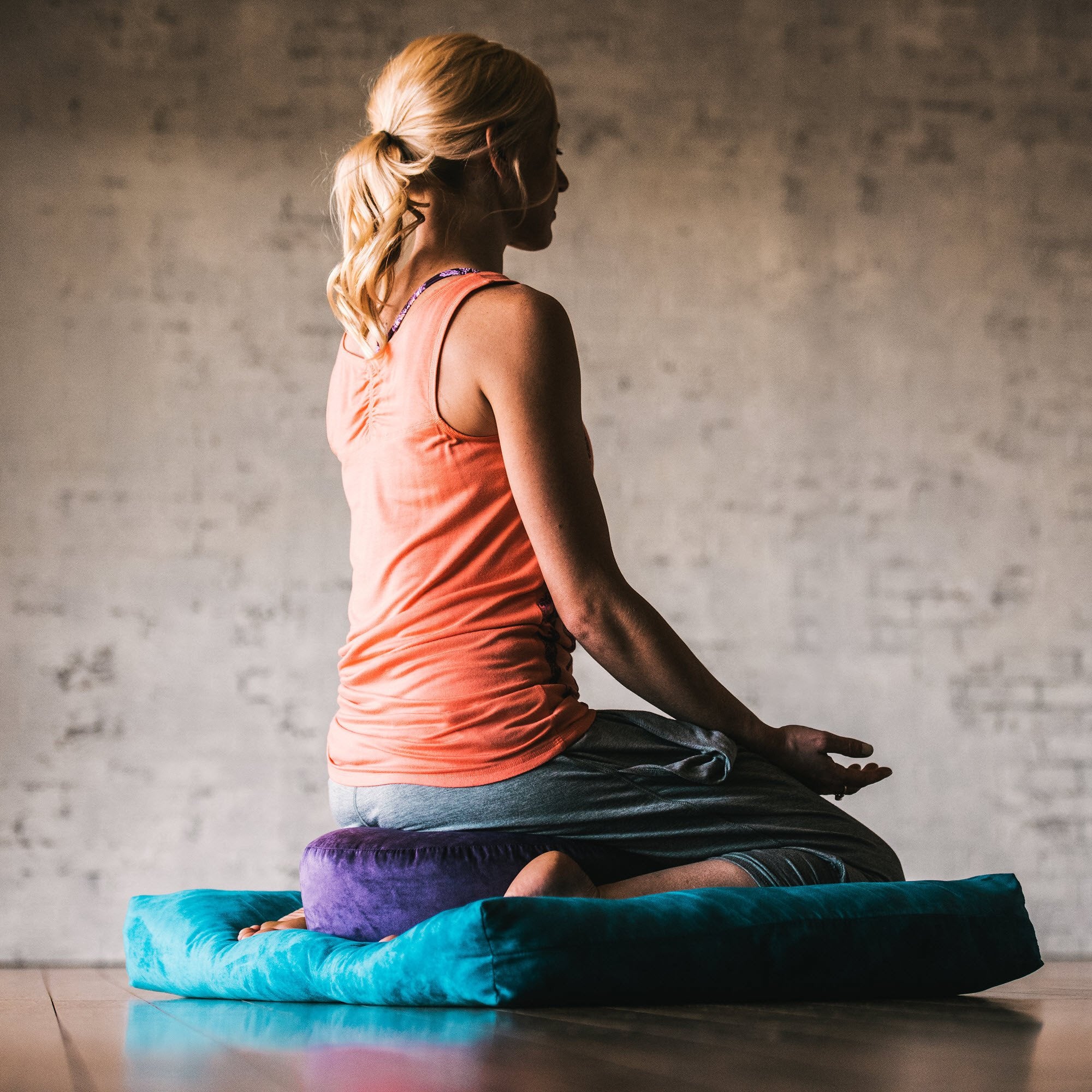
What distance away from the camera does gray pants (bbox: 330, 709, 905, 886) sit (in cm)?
146

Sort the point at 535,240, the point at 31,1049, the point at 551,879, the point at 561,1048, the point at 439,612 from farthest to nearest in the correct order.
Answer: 1. the point at 535,240
2. the point at 439,612
3. the point at 551,879
4. the point at 31,1049
5. the point at 561,1048

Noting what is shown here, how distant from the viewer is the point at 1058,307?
3.78m

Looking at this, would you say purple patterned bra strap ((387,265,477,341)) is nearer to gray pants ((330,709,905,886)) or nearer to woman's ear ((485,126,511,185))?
woman's ear ((485,126,511,185))

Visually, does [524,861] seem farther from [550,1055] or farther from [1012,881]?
[1012,881]

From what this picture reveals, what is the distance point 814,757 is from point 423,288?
0.77 meters

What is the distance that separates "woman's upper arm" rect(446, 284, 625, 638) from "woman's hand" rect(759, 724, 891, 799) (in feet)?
1.09

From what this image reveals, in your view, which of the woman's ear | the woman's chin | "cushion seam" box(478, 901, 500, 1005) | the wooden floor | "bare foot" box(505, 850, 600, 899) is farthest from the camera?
the woman's chin

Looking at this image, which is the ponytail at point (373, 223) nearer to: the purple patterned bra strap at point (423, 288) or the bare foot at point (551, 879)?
the purple patterned bra strap at point (423, 288)

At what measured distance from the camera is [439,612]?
58.6 inches

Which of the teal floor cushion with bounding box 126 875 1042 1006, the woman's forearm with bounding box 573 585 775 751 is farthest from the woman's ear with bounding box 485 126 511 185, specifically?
the teal floor cushion with bounding box 126 875 1042 1006

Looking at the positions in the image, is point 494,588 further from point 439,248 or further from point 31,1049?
point 31,1049

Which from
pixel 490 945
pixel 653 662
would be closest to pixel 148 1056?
pixel 490 945

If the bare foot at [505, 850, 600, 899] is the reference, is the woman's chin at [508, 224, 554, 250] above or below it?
above

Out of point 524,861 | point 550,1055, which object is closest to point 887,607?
point 524,861
